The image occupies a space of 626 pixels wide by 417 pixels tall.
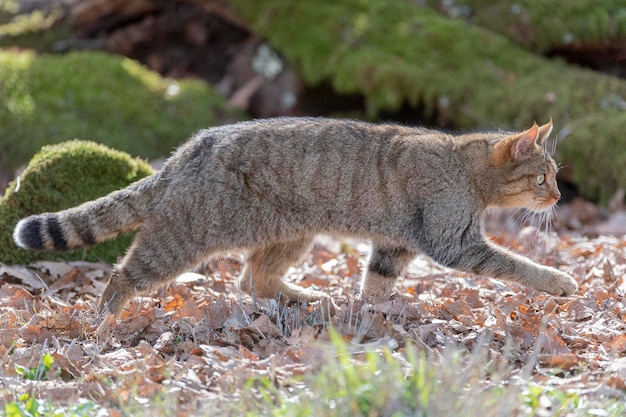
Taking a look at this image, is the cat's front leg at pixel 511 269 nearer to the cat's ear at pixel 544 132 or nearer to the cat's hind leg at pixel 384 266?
the cat's hind leg at pixel 384 266

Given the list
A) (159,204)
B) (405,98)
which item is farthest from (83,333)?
(405,98)

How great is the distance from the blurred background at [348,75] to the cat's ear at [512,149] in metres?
3.12

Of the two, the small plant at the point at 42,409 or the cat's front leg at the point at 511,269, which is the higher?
the small plant at the point at 42,409

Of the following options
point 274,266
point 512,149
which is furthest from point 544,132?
point 274,266

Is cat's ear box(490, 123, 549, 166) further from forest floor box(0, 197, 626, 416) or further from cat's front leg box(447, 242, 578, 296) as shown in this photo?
forest floor box(0, 197, 626, 416)

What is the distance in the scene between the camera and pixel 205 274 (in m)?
7.11

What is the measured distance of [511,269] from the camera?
18.7ft

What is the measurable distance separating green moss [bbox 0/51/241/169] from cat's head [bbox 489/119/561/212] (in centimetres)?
504

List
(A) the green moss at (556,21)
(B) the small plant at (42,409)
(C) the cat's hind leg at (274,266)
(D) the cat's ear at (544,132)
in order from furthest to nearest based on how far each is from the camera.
→ (A) the green moss at (556,21)
(C) the cat's hind leg at (274,266)
(D) the cat's ear at (544,132)
(B) the small plant at (42,409)

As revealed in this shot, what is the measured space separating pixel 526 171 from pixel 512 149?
0.21 metres

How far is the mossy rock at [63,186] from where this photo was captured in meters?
6.68

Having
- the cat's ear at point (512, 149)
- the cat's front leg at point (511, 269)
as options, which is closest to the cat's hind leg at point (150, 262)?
the cat's front leg at point (511, 269)

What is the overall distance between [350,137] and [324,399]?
117 inches

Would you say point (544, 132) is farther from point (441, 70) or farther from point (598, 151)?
point (441, 70)
